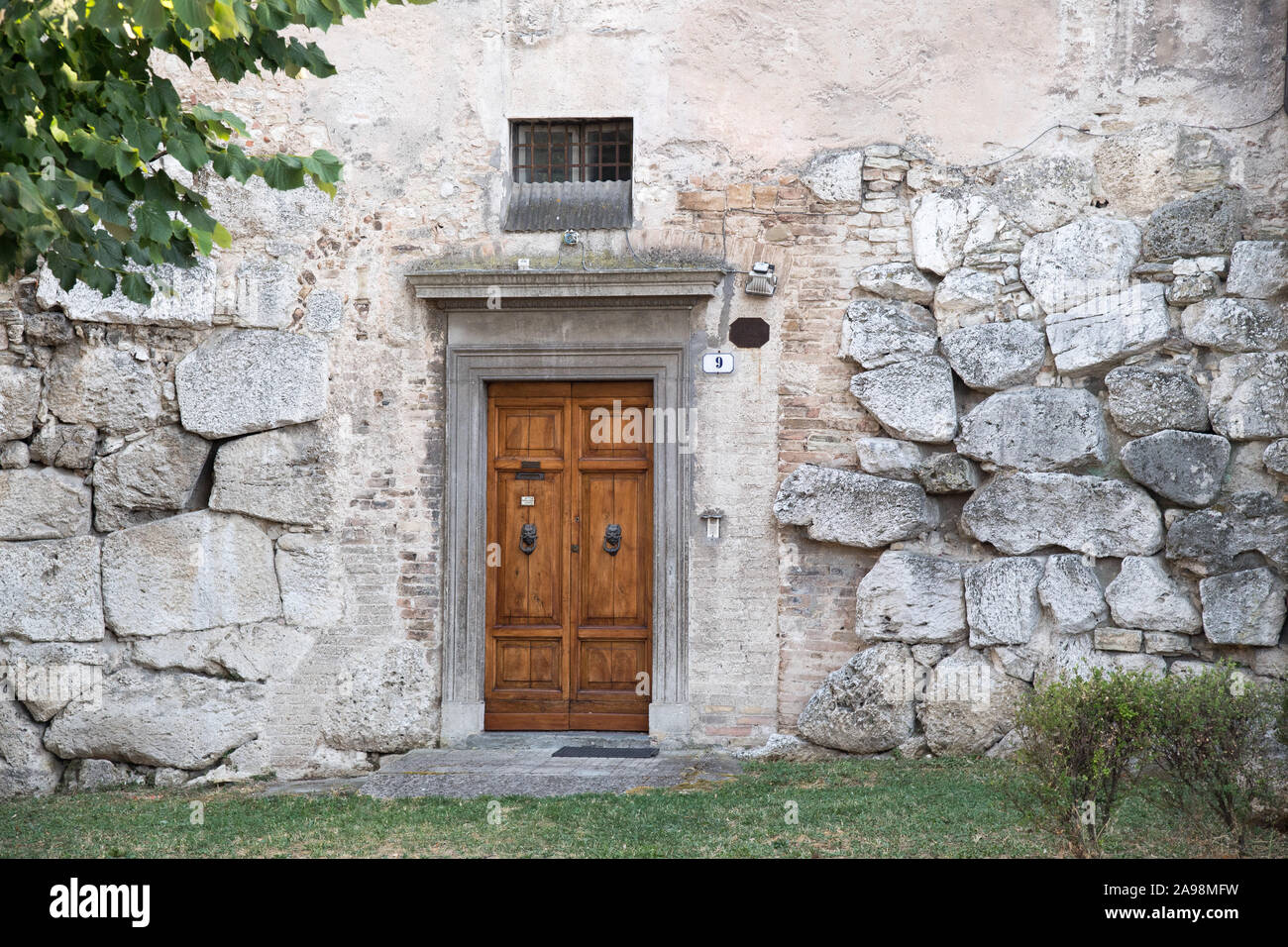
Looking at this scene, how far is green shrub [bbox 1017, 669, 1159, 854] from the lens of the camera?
481 cm

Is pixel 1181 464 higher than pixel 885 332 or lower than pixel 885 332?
lower

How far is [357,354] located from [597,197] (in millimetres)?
1835

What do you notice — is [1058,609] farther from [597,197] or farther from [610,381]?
[597,197]

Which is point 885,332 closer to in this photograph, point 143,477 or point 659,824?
point 659,824

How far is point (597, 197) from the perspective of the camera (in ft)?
25.9

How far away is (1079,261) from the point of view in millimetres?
7320

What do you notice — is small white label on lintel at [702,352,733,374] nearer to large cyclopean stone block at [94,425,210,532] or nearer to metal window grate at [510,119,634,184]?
metal window grate at [510,119,634,184]

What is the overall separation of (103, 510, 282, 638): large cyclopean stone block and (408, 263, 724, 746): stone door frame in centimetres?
124

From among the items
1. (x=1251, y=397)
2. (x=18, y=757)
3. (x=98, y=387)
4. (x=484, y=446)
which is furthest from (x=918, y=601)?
(x=18, y=757)

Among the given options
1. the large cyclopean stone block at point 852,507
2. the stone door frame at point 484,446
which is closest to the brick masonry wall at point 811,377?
the large cyclopean stone block at point 852,507

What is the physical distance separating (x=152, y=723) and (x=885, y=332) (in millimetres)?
5127

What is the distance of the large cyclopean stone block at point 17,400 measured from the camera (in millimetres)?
7609

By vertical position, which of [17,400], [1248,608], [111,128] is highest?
[111,128]

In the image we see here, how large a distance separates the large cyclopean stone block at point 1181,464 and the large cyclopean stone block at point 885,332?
135 centimetres
